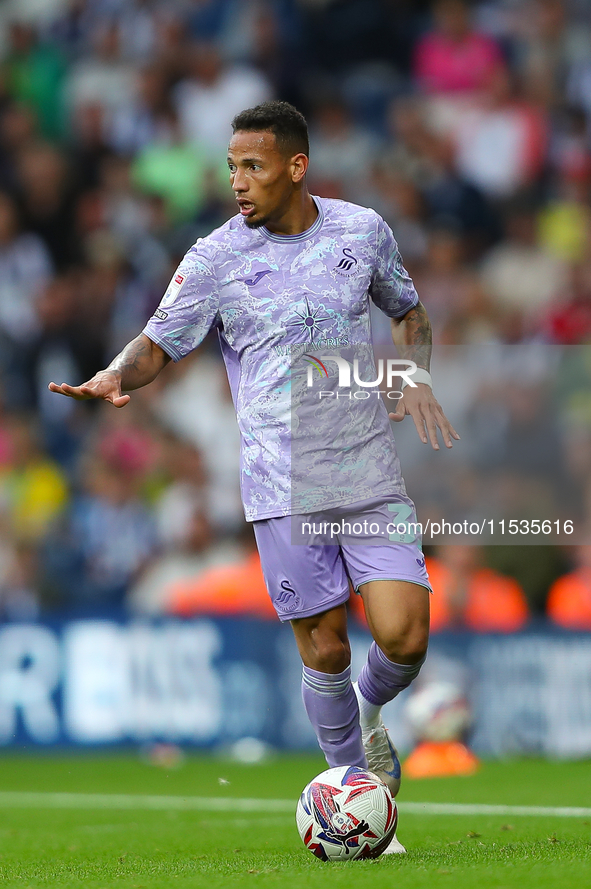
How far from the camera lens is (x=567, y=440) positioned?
1112 centimetres

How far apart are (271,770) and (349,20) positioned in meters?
9.09

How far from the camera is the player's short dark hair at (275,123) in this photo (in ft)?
17.4

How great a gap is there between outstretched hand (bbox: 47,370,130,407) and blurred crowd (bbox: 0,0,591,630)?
239 inches

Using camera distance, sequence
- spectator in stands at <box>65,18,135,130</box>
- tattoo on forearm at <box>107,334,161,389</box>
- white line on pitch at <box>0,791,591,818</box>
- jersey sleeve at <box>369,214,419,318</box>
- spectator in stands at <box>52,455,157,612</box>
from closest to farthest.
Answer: tattoo on forearm at <box>107,334,161,389</box>
jersey sleeve at <box>369,214,419,318</box>
white line on pitch at <box>0,791,591,818</box>
spectator in stands at <box>52,455,157,612</box>
spectator in stands at <box>65,18,135,130</box>

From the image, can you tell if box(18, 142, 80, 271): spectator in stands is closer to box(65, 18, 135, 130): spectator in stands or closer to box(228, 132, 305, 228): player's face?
box(65, 18, 135, 130): spectator in stands

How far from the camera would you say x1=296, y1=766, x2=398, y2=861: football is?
5012mm

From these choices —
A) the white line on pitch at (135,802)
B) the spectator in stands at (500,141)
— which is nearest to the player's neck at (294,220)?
the white line on pitch at (135,802)

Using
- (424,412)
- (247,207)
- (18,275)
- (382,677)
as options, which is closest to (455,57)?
(18,275)

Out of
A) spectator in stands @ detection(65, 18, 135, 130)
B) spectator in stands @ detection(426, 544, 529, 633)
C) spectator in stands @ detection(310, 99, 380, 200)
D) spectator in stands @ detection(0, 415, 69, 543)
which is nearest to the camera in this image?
spectator in stands @ detection(426, 544, 529, 633)

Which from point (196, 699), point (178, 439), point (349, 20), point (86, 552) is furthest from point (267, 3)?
point (196, 699)

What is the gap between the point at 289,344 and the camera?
5254mm

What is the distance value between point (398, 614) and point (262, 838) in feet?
5.36

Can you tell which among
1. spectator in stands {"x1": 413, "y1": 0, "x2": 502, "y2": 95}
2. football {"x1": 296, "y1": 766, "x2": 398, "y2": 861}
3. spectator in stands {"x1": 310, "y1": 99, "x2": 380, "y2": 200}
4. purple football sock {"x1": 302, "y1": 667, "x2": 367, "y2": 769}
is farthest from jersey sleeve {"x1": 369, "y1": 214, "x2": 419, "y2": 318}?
spectator in stands {"x1": 413, "y1": 0, "x2": 502, "y2": 95}

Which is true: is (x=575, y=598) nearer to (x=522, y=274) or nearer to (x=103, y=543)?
(x=522, y=274)
